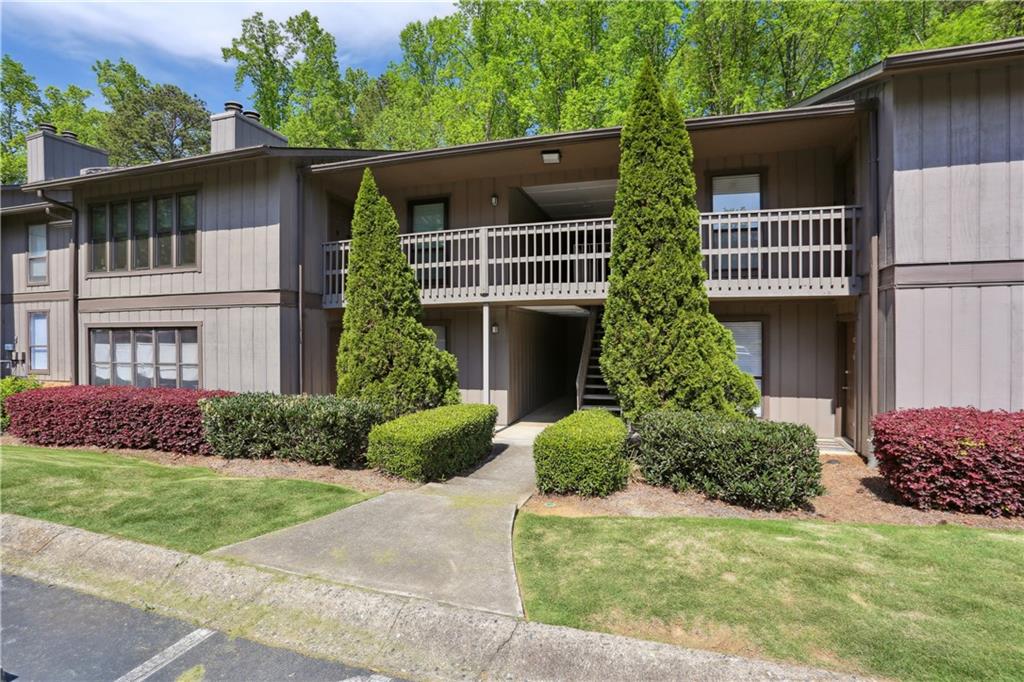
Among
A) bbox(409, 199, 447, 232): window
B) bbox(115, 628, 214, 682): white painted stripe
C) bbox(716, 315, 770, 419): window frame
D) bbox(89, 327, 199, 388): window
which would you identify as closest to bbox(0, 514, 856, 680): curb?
bbox(115, 628, 214, 682): white painted stripe

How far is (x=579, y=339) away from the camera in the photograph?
685 inches

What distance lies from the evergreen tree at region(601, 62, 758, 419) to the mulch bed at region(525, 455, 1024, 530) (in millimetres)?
1445

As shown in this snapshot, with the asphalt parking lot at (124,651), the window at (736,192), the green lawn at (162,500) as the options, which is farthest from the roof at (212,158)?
the asphalt parking lot at (124,651)

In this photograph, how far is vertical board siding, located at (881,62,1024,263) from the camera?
6.50m

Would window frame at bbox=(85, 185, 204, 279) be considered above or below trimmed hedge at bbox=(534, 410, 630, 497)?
above

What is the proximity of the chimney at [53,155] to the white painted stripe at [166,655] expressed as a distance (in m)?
15.4

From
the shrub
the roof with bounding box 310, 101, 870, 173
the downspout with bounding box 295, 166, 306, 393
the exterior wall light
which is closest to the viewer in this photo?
the roof with bounding box 310, 101, 870, 173

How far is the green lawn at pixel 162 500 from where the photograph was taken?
4.89m

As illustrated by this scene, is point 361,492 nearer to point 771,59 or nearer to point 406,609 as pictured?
point 406,609

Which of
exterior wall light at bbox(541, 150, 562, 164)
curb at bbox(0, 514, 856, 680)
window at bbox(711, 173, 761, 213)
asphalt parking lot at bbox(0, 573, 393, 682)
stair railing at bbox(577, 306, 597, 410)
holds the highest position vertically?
exterior wall light at bbox(541, 150, 562, 164)

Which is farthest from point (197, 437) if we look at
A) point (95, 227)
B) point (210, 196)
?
point (95, 227)

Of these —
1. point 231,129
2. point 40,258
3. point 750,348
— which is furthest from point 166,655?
point 40,258

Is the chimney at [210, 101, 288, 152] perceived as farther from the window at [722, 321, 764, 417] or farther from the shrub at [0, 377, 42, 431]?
the window at [722, 321, 764, 417]

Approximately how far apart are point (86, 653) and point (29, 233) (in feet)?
53.7
